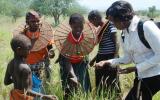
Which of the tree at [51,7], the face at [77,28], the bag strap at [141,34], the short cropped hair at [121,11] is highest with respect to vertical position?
the short cropped hair at [121,11]

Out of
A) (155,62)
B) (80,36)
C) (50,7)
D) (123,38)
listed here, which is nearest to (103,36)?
(80,36)

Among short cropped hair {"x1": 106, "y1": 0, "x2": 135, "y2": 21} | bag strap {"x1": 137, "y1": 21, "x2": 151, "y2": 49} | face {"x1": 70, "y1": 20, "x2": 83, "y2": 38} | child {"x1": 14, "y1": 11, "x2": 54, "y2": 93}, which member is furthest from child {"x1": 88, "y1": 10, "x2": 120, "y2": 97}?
bag strap {"x1": 137, "y1": 21, "x2": 151, "y2": 49}

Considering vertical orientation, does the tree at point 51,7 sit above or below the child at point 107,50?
below

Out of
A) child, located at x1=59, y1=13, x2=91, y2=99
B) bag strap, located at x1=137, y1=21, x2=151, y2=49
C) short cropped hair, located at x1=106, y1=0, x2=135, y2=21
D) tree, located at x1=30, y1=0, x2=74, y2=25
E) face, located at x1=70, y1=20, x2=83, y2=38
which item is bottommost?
tree, located at x1=30, y1=0, x2=74, y2=25

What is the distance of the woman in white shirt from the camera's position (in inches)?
163

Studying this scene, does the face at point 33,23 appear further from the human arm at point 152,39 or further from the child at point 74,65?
the human arm at point 152,39

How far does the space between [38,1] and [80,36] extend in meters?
44.4

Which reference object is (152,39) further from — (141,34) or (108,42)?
(108,42)

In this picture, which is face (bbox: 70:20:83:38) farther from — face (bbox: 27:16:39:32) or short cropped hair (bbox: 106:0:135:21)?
short cropped hair (bbox: 106:0:135:21)

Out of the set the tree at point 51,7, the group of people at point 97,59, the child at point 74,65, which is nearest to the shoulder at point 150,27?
the group of people at point 97,59

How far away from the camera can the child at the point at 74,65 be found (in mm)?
5559

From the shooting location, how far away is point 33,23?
5.75m

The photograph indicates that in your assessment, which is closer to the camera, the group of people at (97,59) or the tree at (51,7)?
the group of people at (97,59)

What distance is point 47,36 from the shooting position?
5.85 m
